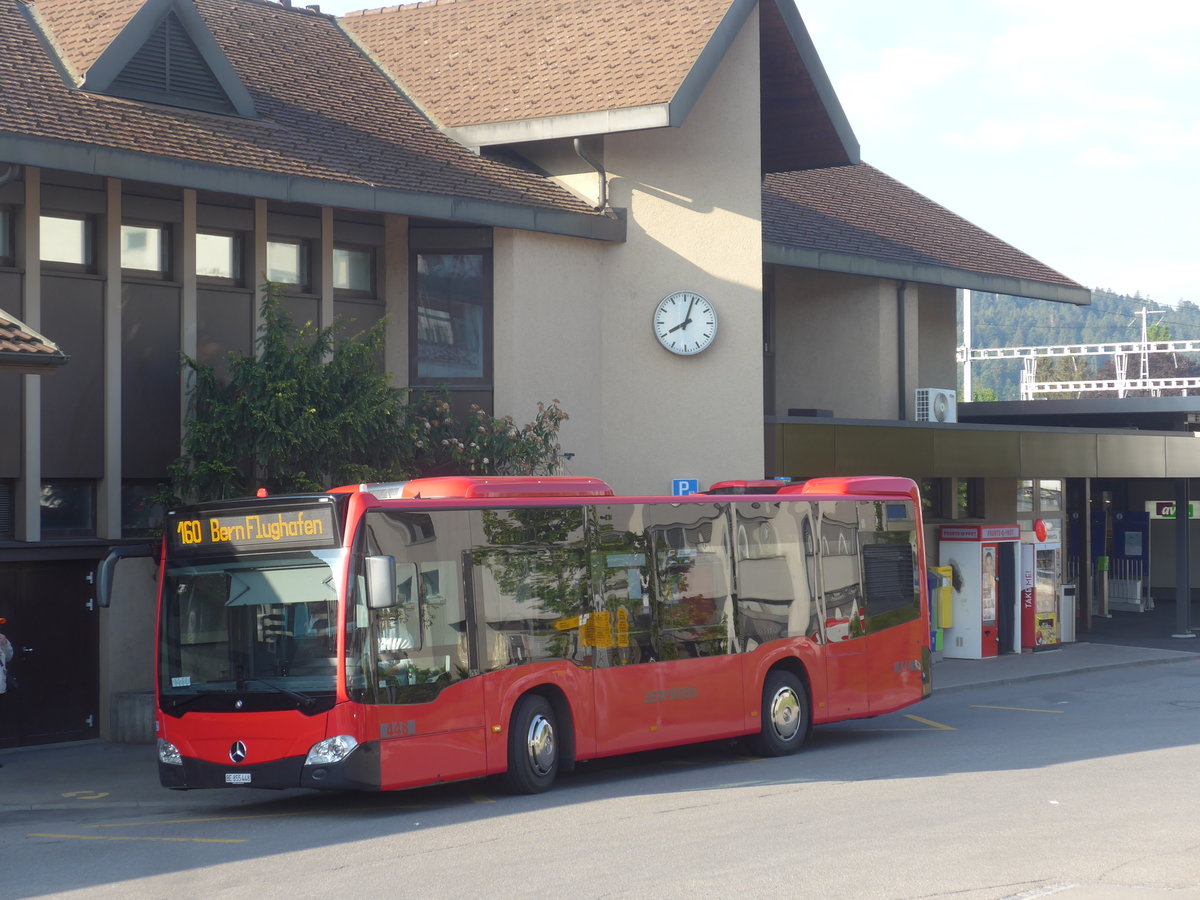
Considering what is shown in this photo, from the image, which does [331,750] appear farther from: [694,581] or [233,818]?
[694,581]

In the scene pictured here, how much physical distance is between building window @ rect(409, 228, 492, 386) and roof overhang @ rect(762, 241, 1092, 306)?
17.8 feet

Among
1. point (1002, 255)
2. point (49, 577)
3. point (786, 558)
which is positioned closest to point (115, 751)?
point (49, 577)

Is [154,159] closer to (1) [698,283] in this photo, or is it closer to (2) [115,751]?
(2) [115,751]

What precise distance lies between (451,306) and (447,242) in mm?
874

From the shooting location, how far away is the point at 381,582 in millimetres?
11859

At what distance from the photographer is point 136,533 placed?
17906 mm

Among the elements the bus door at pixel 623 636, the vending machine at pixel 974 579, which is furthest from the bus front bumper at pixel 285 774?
the vending machine at pixel 974 579

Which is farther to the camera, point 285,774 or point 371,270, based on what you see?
point 371,270

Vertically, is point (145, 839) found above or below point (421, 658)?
below

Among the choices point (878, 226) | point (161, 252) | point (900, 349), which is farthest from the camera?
point (878, 226)

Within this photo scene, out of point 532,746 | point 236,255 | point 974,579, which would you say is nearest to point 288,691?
point 532,746

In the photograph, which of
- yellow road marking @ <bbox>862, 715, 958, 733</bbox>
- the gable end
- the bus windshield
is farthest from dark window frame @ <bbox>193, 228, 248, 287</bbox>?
yellow road marking @ <bbox>862, 715, 958, 733</bbox>

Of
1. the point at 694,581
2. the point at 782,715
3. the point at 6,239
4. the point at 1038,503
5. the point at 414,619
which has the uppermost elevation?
the point at 6,239

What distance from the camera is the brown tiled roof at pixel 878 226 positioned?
1024 inches
